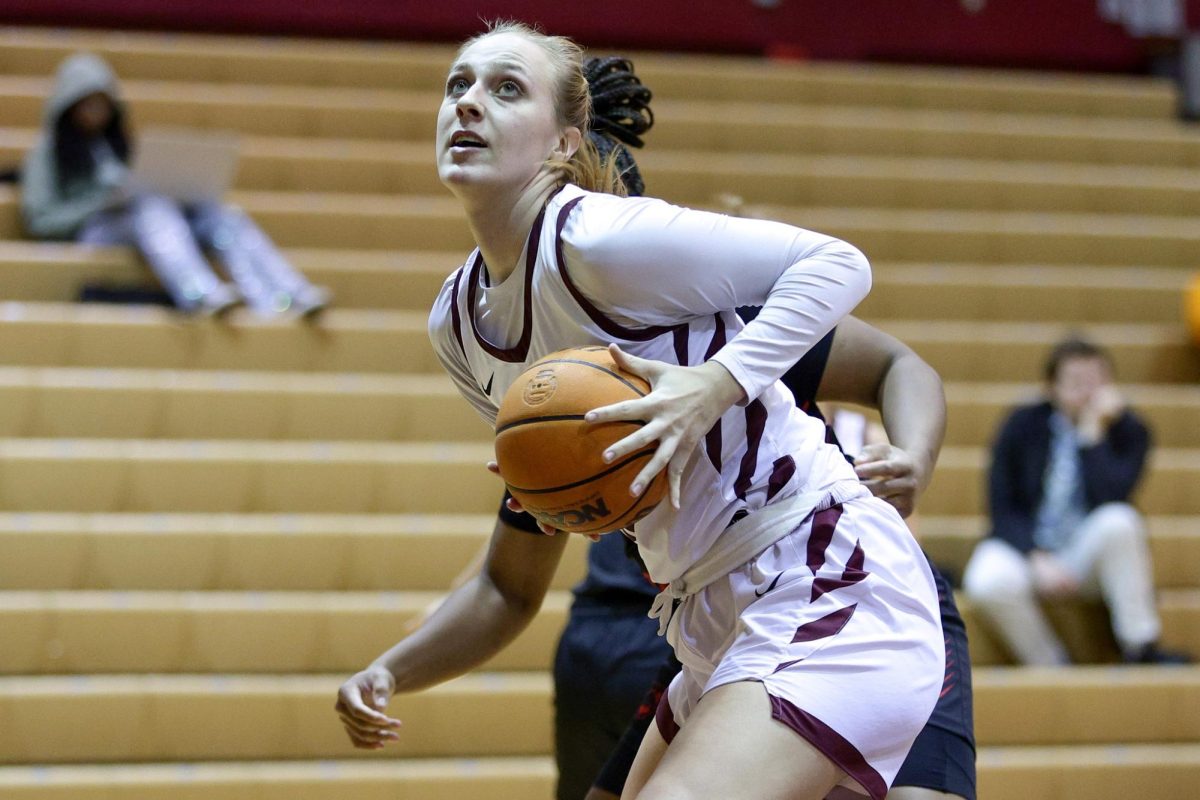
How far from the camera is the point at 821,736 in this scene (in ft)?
5.69

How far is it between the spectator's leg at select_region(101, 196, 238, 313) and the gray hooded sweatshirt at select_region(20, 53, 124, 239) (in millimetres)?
81

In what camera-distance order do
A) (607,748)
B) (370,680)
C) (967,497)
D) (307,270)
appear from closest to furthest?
(370,680) < (607,748) < (967,497) < (307,270)

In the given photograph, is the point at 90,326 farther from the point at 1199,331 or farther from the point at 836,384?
the point at 1199,331

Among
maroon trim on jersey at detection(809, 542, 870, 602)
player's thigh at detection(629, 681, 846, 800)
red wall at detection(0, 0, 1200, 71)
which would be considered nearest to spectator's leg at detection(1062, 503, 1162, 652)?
maroon trim on jersey at detection(809, 542, 870, 602)

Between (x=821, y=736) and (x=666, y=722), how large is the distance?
42cm

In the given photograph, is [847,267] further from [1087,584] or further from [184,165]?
[184,165]

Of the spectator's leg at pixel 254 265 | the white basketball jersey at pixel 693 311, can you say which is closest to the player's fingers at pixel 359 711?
the white basketball jersey at pixel 693 311

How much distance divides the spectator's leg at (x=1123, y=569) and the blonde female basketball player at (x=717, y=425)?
2.88 metres

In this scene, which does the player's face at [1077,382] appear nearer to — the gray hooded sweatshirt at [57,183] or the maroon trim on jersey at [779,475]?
the maroon trim on jersey at [779,475]

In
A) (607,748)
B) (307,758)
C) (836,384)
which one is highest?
(836,384)

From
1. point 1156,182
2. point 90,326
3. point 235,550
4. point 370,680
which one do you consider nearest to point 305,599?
point 235,550

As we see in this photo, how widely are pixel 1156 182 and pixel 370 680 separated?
6.02 m

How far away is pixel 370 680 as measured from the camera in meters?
2.21

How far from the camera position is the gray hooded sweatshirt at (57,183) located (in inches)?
225
